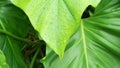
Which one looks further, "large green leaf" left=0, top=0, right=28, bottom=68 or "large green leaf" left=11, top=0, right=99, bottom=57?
"large green leaf" left=0, top=0, right=28, bottom=68

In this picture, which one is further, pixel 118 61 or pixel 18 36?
pixel 18 36

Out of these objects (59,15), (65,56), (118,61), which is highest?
(59,15)

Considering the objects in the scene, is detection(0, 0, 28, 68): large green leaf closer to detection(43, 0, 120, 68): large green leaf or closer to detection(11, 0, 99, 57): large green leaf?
detection(43, 0, 120, 68): large green leaf

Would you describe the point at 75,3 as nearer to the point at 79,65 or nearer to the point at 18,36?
the point at 79,65

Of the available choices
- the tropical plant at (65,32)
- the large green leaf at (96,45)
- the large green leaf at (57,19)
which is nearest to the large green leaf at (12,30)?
the tropical plant at (65,32)

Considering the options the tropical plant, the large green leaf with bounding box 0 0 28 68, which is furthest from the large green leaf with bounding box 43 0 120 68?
the large green leaf with bounding box 0 0 28 68

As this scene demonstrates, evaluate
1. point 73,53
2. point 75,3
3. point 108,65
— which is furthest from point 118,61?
point 75,3

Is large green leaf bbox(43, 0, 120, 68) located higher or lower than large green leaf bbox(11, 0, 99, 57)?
lower

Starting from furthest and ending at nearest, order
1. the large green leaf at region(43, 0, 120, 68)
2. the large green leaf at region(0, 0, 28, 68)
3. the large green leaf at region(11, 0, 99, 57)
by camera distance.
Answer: the large green leaf at region(0, 0, 28, 68)
the large green leaf at region(43, 0, 120, 68)
the large green leaf at region(11, 0, 99, 57)

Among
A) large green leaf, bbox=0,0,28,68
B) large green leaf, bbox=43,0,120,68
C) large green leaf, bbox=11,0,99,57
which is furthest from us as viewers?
large green leaf, bbox=0,0,28,68
